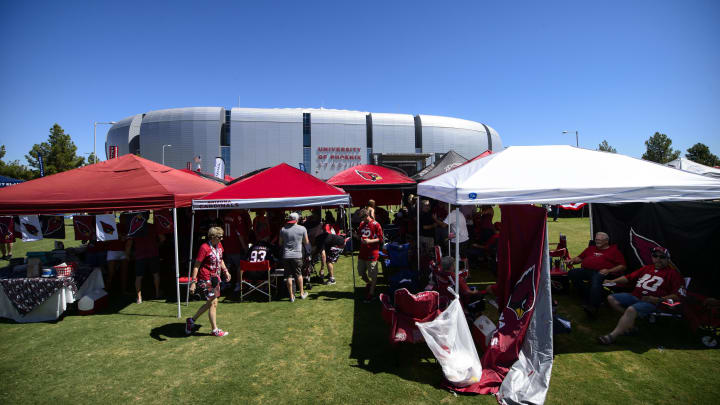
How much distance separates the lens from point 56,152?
2725 centimetres

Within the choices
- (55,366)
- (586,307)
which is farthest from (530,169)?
(55,366)

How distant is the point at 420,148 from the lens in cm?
5431

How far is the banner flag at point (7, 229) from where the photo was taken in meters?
5.66

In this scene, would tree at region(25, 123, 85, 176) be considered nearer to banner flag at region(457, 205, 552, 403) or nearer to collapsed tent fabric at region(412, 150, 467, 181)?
collapsed tent fabric at region(412, 150, 467, 181)

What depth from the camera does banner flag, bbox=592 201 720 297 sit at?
479cm

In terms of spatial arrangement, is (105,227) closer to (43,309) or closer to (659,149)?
(43,309)

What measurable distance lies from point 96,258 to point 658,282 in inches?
391

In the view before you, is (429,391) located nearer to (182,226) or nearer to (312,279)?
(312,279)

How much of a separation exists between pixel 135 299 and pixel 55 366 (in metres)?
2.46

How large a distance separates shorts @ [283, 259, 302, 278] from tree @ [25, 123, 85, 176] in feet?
106

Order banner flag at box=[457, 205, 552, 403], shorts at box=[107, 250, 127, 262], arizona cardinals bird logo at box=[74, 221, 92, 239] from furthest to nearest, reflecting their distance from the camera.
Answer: shorts at box=[107, 250, 127, 262] → arizona cardinals bird logo at box=[74, 221, 92, 239] → banner flag at box=[457, 205, 552, 403]

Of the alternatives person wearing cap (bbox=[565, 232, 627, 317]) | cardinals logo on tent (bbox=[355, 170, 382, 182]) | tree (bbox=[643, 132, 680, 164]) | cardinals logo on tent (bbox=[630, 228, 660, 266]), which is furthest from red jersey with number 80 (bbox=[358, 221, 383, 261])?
tree (bbox=[643, 132, 680, 164])

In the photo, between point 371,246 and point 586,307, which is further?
point 371,246

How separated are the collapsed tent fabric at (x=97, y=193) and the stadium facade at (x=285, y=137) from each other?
4115 centimetres
